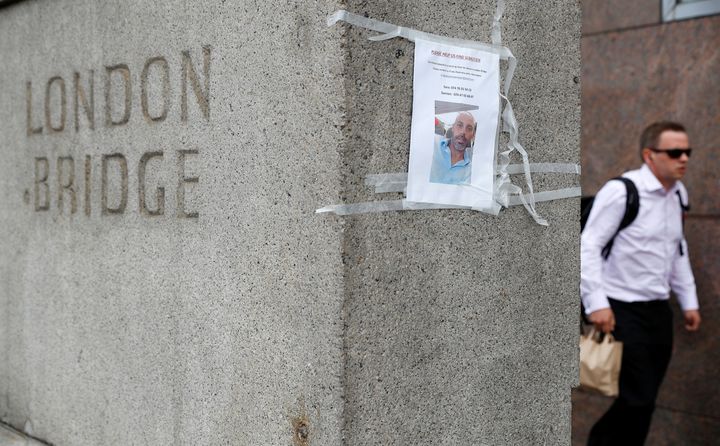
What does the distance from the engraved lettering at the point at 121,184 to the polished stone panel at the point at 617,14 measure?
438cm

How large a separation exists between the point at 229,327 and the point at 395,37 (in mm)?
1016

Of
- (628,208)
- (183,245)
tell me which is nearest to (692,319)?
(628,208)

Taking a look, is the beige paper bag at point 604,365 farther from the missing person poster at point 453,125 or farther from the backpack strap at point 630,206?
the missing person poster at point 453,125

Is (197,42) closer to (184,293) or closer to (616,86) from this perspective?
(184,293)

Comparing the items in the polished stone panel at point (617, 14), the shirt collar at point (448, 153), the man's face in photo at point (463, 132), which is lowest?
the shirt collar at point (448, 153)

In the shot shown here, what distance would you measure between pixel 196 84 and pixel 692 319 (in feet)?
13.4

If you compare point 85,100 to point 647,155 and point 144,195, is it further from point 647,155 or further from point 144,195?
point 647,155

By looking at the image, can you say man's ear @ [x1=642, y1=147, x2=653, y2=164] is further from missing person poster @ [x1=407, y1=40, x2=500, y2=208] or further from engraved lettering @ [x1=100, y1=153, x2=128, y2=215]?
engraved lettering @ [x1=100, y1=153, x2=128, y2=215]

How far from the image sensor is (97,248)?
137 inches

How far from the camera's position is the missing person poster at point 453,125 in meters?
2.67

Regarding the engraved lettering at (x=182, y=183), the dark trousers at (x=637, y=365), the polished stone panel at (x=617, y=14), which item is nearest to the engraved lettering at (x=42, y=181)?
the engraved lettering at (x=182, y=183)

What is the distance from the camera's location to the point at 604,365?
5.36m

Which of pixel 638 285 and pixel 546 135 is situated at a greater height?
pixel 546 135

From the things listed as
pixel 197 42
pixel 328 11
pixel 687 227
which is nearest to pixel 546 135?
pixel 328 11
